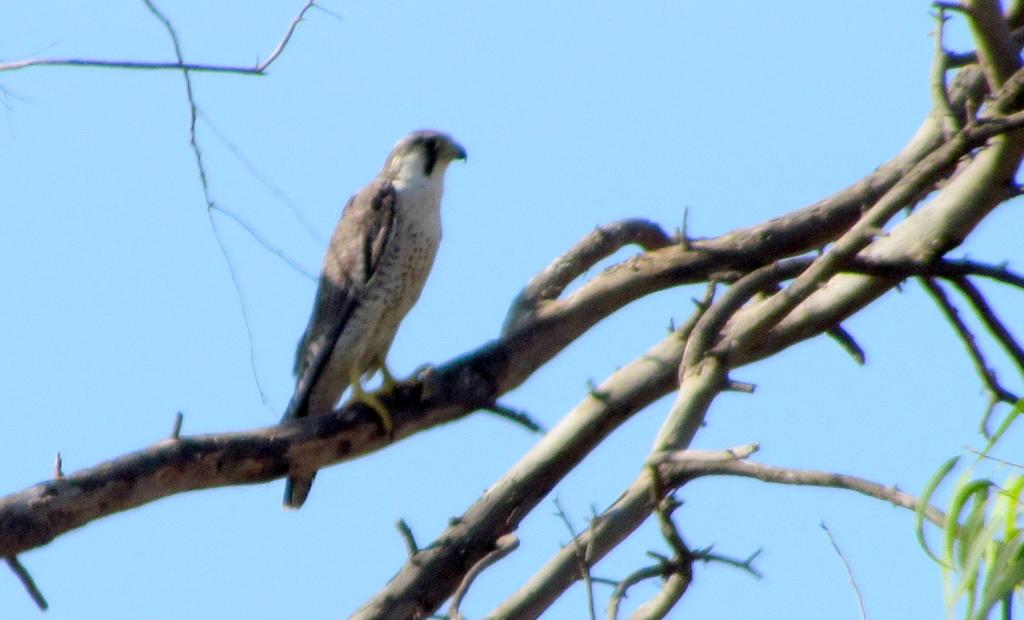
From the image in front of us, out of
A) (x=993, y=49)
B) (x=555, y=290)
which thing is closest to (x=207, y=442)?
(x=555, y=290)

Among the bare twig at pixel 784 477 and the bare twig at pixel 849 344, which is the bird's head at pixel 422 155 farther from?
the bare twig at pixel 784 477

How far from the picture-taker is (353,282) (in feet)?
16.6

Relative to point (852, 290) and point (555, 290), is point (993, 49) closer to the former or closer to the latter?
point (852, 290)

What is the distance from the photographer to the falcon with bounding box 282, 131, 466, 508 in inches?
196

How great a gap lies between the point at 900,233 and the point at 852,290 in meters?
0.21

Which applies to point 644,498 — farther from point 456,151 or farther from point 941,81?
point 456,151

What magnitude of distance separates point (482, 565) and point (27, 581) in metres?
0.93

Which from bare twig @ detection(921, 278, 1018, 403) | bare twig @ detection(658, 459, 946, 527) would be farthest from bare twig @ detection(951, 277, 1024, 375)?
bare twig @ detection(658, 459, 946, 527)

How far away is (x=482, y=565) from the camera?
3119mm

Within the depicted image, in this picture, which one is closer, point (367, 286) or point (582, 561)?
point (582, 561)

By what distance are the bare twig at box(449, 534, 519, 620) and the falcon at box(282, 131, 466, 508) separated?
5.04 ft

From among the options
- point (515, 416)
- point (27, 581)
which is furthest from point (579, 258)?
point (27, 581)

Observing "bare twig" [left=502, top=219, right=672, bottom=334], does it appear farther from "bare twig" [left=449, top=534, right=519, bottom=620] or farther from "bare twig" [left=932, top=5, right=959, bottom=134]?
"bare twig" [left=932, top=5, right=959, bottom=134]

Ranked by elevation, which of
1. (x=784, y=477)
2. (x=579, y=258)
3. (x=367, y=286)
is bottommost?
(x=784, y=477)
